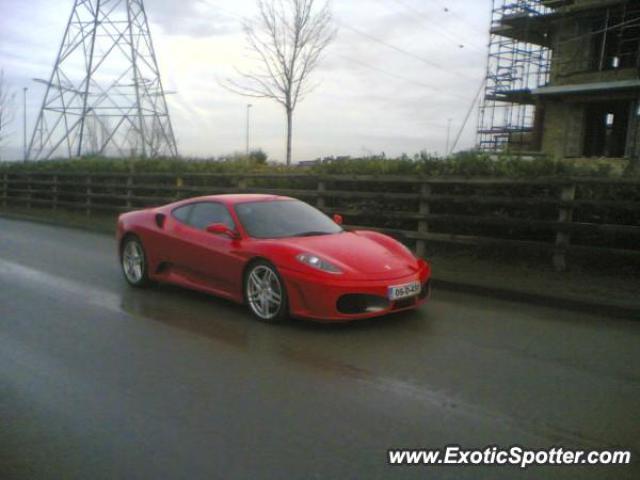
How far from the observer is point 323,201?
11477mm

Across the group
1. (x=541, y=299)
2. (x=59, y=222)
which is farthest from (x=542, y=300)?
(x=59, y=222)

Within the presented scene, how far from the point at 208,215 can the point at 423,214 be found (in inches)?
158

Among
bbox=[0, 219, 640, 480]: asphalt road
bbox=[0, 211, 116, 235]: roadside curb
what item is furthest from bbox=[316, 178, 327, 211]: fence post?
bbox=[0, 211, 116, 235]: roadside curb

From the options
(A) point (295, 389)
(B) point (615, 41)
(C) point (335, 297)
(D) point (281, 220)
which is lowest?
(A) point (295, 389)

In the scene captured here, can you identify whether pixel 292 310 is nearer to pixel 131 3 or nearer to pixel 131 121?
pixel 131 121

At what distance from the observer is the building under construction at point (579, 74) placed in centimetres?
2178

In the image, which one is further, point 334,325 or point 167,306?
point 167,306

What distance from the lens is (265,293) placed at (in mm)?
6250

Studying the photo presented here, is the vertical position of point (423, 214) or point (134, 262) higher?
point (423, 214)

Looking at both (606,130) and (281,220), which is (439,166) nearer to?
(281,220)

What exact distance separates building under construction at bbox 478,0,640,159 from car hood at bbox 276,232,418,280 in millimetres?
17427

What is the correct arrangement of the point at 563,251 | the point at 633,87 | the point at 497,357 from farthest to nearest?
1. the point at 633,87
2. the point at 563,251
3. the point at 497,357

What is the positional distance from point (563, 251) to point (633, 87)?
51.7ft

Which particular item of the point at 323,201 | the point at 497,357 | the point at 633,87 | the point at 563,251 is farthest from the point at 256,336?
the point at 633,87
